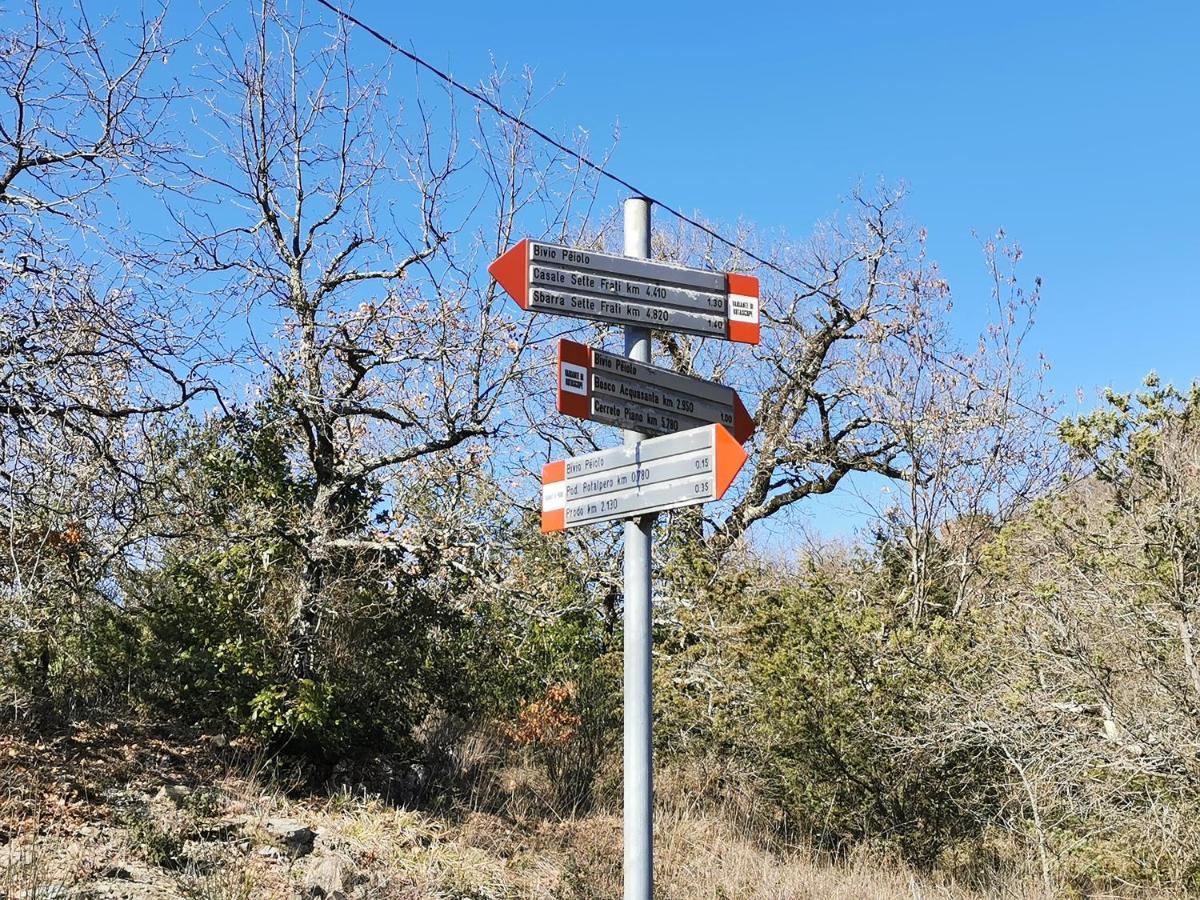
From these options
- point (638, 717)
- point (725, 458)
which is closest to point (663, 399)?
point (725, 458)

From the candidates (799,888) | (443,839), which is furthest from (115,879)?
(799,888)

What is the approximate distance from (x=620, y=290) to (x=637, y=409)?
495mm

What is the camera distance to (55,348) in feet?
21.8

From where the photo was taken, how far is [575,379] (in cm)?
412

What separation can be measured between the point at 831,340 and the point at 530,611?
834cm

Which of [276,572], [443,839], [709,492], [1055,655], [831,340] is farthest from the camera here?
[831,340]

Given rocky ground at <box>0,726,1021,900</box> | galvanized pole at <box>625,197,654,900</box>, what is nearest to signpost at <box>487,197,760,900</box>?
galvanized pole at <box>625,197,654,900</box>

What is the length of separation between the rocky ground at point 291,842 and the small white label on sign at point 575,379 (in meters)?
3.90

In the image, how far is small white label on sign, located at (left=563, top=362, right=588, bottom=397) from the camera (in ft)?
13.4

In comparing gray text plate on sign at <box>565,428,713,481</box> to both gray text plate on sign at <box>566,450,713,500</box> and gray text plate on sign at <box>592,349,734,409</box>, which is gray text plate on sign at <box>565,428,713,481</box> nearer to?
gray text plate on sign at <box>566,450,713,500</box>

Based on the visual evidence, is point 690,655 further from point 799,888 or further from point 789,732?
point 799,888

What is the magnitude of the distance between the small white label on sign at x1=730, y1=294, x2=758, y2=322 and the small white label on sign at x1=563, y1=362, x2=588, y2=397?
34.3 inches

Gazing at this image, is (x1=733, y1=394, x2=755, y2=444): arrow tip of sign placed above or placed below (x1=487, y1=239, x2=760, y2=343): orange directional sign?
below

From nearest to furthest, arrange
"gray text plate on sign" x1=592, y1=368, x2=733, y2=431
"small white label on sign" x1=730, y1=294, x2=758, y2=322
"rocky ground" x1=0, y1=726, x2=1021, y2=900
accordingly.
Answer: "gray text plate on sign" x1=592, y1=368, x2=733, y2=431 < "small white label on sign" x1=730, y1=294, x2=758, y2=322 < "rocky ground" x1=0, y1=726, x2=1021, y2=900
